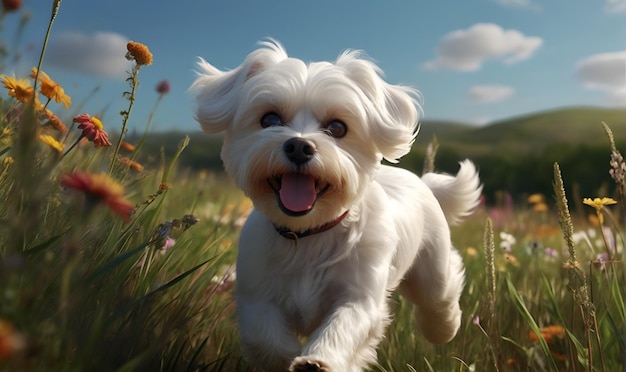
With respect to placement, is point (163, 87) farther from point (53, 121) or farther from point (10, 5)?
point (10, 5)

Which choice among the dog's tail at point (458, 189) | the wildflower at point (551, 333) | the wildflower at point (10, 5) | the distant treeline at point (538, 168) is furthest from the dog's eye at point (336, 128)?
the distant treeline at point (538, 168)

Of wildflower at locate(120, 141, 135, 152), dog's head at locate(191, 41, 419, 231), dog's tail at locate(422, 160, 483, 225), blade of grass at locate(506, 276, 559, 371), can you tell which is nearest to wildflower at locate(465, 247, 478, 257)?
dog's tail at locate(422, 160, 483, 225)

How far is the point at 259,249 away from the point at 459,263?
1.84 meters

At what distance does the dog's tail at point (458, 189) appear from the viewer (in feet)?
15.1

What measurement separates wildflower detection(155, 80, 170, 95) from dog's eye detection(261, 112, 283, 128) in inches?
37.0

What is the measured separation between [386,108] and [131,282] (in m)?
1.41

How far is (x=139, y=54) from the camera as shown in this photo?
9.64ft

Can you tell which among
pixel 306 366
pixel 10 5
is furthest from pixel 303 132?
pixel 10 5

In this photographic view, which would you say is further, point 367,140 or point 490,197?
point 490,197

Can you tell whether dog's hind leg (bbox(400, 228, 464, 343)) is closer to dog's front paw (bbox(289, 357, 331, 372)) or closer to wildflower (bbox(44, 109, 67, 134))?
dog's front paw (bbox(289, 357, 331, 372))

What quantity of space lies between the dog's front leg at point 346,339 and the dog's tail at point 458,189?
67.3 inches

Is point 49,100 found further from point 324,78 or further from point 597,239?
point 597,239

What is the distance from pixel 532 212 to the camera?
27.0 ft

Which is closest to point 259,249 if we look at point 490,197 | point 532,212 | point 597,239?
point 597,239
